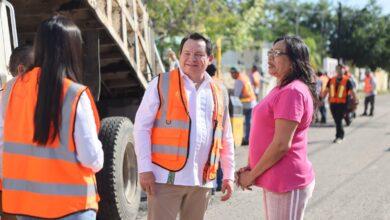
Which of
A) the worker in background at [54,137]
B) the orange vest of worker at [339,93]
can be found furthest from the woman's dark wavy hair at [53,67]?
the orange vest of worker at [339,93]

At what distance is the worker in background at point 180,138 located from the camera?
11.9ft

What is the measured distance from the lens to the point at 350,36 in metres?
47.5

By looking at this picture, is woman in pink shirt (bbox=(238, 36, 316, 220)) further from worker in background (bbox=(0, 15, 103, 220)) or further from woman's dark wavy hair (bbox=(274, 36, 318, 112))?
worker in background (bbox=(0, 15, 103, 220))

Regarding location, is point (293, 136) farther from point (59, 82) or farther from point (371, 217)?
point (371, 217)

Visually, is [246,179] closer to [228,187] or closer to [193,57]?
[228,187]

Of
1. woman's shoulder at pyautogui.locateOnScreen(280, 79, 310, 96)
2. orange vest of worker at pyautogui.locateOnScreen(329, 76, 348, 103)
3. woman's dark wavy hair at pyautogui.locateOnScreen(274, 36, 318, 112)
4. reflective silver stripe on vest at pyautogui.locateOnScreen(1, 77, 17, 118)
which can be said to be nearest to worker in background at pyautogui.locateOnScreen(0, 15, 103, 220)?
reflective silver stripe on vest at pyautogui.locateOnScreen(1, 77, 17, 118)

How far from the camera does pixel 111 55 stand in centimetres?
683

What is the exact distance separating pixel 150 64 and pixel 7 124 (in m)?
4.67

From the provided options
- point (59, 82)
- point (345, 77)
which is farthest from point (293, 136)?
point (345, 77)

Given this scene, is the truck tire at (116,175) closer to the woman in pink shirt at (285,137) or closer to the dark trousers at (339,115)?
the woman in pink shirt at (285,137)

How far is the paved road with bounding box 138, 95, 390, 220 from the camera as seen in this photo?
6.89 metres

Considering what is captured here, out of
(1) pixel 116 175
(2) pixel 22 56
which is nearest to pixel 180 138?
(2) pixel 22 56

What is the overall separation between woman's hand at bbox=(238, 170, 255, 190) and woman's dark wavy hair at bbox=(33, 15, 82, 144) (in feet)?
4.05

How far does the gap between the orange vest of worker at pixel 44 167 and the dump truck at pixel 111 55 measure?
5.99 ft
